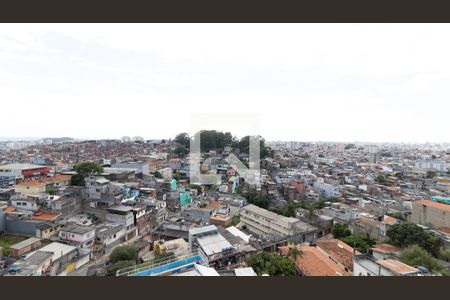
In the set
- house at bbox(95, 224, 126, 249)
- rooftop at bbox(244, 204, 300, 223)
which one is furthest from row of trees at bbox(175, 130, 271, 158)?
house at bbox(95, 224, 126, 249)

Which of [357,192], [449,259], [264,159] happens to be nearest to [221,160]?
[264,159]

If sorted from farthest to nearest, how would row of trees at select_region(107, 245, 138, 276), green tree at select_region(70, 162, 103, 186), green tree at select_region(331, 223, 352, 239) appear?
green tree at select_region(70, 162, 103, 186) < green tree at select_region(331, 223, 352, 239) < row of trees at select_region(107, 245, 138, 276)

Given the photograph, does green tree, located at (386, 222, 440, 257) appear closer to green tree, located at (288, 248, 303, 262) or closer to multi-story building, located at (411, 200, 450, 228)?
multi-story building, located at (411, 200, 450, 228)

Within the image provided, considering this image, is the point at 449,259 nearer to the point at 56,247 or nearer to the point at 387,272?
the point at 387,272

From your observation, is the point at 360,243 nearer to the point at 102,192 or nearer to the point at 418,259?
the point at 418,259

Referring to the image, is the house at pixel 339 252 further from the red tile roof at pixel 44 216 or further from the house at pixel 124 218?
the red tile roof at pixel 44 216

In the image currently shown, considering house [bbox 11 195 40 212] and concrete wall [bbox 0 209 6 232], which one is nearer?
concrete wall [bbox 0 209 6 232]
